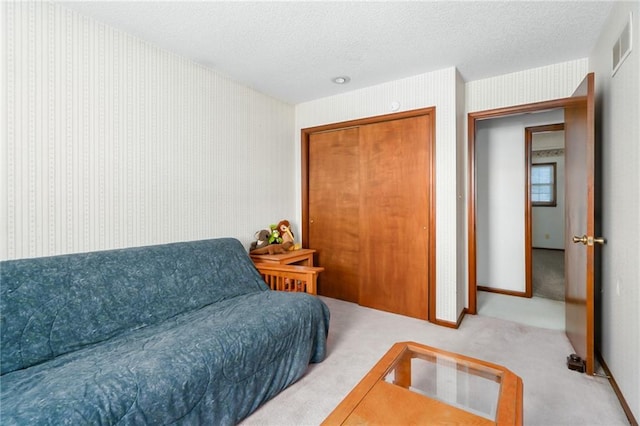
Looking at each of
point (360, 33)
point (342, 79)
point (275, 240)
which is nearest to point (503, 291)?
point (275, 240)

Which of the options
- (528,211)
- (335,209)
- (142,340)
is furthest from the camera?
(528,211)

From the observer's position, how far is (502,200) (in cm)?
392

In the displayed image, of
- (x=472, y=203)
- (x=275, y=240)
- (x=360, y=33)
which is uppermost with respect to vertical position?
(x=360, y=33)

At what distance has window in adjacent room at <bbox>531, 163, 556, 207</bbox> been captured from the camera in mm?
6699

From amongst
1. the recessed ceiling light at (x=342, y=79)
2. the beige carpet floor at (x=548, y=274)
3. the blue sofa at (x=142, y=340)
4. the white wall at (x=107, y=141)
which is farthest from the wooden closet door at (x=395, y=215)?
the beige carpet floor at (x=548, y=274)

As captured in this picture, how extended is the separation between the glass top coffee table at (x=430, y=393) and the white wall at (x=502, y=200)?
2871 millimetres

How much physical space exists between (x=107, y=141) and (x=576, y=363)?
345 cm

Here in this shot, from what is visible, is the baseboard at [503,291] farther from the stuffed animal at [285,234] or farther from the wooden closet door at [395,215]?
the stuffed animal at [285,234]

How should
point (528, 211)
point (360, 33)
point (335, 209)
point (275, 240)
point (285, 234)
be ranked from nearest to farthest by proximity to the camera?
point (360, 33) < point (275, 240) < point (285, 234) < point (335, 209) < point (528, 211)

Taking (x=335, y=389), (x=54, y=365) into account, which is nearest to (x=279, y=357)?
(x=335, y=389)

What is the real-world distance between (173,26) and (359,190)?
2.18 m

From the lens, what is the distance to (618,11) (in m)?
1.83

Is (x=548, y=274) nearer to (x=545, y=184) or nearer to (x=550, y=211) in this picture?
Answer: (x=550, y=211)

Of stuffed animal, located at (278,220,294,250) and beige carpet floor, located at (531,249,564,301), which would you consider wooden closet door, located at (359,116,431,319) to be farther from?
beige carpet floor, located at (531,249,564,301)
